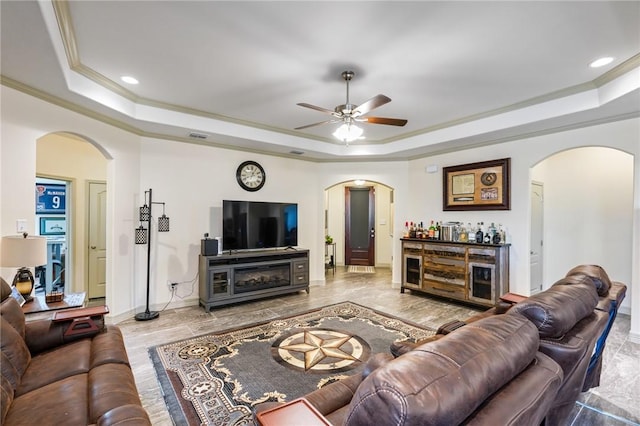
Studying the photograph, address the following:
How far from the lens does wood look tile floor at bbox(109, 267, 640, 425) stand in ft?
7.43

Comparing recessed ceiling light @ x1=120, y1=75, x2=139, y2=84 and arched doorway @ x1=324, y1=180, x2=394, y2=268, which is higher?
recessed ceiling light @ x1=120, y1=75, x2=139, y2=84

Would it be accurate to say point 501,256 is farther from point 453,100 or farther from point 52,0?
point 52,0

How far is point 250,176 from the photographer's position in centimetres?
539

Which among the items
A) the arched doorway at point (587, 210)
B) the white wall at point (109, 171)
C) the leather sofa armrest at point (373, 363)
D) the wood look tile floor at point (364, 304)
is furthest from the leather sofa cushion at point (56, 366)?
the arched doorway at point (587, 210)

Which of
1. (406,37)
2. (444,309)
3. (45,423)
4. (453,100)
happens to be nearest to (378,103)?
(406,37)

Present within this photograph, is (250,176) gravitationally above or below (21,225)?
above

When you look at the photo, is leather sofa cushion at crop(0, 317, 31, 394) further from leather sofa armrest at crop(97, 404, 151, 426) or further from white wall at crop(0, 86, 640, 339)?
white wall at crop(0, 86, 640, 339)

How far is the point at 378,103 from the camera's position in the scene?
9.20ft

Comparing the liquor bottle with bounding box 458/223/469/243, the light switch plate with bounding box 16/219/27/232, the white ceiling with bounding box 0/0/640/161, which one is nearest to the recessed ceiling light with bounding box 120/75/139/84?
the white ceiling with bounding box 0/0/640/161

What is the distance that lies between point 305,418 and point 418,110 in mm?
4003

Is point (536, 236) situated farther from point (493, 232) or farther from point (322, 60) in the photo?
point (322, 60)

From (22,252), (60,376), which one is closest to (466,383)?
(60,376)

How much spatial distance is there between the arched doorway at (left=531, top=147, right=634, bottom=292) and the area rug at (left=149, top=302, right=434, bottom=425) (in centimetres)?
321

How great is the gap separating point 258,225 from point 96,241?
2.72 metres
